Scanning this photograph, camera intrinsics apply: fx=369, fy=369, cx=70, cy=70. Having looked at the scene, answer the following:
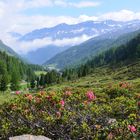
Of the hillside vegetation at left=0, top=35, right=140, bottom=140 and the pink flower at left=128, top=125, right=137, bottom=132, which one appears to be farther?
the hillside vegetation at left=0, top=35, right=140, bottom=140

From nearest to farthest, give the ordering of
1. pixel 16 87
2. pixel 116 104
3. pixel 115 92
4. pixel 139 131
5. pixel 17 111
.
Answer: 1. pixel 139 131
2. pixel 17 111
3. pixel 116 104
4. pixel 115 92
5. pixel 16 87

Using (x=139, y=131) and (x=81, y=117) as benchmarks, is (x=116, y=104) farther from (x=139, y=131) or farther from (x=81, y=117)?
(x=139, y=131)

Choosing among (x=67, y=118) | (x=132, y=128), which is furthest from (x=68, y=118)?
(x=132, y=128)

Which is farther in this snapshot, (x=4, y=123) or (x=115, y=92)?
(x=115, y=92)

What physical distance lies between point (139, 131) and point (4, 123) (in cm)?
526

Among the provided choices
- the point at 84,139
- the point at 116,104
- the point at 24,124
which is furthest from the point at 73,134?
the point at 116,104

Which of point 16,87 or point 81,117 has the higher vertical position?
point 81,117

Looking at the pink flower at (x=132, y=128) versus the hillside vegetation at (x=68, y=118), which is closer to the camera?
the pink flower at (x=132, y=128)

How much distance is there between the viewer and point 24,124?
47.1 ft

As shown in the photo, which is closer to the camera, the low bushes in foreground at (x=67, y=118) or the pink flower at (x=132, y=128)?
the pink flower at (x=132, y=128)

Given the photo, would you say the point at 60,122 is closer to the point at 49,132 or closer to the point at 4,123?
the point at 49,132

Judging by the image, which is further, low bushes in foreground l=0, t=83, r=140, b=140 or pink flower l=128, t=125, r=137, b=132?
low bushes in foreground l=0, t=83, r=140, b=140

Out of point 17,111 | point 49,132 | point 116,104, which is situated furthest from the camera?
point 116,104

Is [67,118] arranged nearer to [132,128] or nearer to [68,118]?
[68,118]
